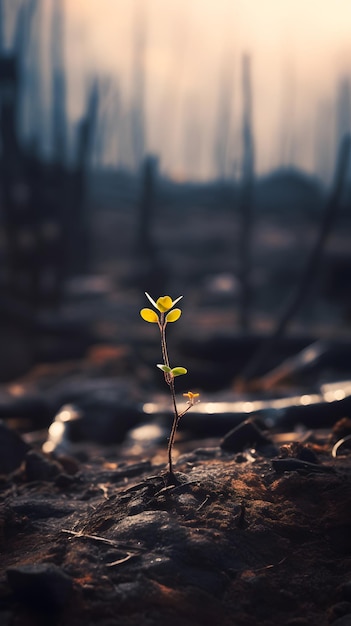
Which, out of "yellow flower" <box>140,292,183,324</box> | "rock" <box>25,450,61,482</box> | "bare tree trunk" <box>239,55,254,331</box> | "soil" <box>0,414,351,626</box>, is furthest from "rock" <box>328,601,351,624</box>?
"bare tree trunk" <box>239,55,254,331</box>

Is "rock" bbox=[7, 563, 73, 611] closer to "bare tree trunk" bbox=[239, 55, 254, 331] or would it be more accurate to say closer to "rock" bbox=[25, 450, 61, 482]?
"rock" bbox=[25, 450, 61, 482]

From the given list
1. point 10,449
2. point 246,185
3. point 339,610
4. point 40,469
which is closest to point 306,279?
point 246,185

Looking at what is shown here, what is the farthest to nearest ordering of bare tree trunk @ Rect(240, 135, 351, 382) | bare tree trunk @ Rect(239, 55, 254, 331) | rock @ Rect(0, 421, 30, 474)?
1. bare tree trunk @ Rect(239, 55, 254, 331)
2. bare tree trunk @ Rect(240, 135, 351, 382)
3. rock @ Rect(0, 421, 30, 474)

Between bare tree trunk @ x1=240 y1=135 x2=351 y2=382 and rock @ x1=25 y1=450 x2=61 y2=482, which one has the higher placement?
bare tree trunk @ x1=240 y1=135 x2=351 y2=382

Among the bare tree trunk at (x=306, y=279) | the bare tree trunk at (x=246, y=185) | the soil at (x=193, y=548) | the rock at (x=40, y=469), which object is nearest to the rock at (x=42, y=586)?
the soil at (x=193, y=548)

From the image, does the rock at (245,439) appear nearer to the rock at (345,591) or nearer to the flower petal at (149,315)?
the flower petal at (149,315)

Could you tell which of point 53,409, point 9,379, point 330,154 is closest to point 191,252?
point 330,154
